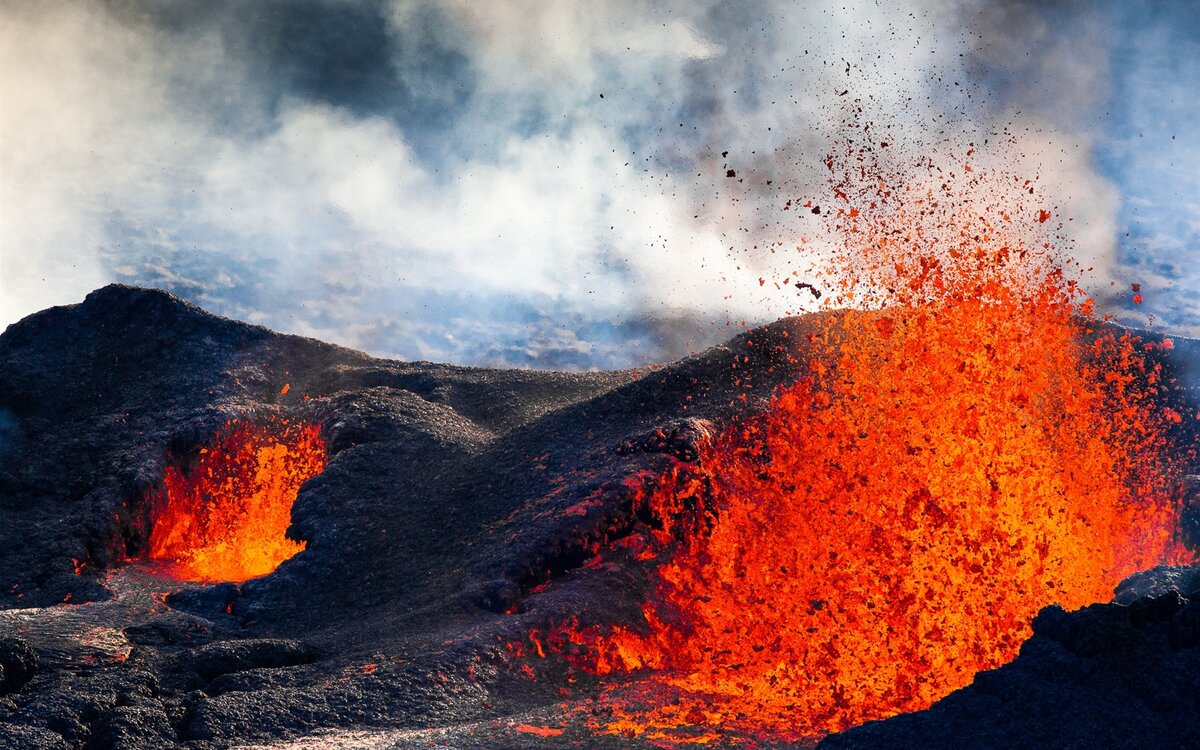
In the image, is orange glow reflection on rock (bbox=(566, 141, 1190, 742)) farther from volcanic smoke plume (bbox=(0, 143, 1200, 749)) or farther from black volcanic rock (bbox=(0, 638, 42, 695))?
black volcanic rock (bbox=(0, 638, 42, 695))

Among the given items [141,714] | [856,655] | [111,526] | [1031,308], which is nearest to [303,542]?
[111,526]

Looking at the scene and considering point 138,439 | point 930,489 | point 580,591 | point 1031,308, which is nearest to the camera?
point 580,591

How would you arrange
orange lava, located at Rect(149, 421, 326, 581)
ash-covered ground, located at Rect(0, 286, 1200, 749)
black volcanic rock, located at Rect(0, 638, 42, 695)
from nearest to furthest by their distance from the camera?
ash-covered ground, located at Rect(0, 286, 1200, 749) < black volcanic rock, located at Rect(0, 638, 42, 695) < orange lava, located at Rect(149, 421, 326, 581)

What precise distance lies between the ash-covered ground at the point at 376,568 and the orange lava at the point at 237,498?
52 centimetres

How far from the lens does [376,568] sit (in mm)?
16062

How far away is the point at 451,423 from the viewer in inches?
827

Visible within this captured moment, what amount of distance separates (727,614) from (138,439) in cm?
1383

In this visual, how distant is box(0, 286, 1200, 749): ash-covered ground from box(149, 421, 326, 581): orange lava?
0.52 m

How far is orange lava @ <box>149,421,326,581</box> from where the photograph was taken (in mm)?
19219

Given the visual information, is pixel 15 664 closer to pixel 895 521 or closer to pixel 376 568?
pixel 376 568

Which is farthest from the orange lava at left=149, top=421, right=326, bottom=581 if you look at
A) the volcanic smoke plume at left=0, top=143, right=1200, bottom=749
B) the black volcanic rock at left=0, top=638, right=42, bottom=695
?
the black volcanic rock at left=0, top=638, right=42, bottom=695

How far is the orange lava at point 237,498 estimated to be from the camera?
757 inches

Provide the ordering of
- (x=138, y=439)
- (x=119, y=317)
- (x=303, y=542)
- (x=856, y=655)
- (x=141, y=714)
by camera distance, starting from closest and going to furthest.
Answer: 1. (x=141, y=714)
2. (x=856, y=655)
3. (x=303, y=542)
4. (x=138, y=439)
5. (x=119, y=317)

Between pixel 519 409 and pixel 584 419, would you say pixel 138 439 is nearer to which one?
pixel 519 409
